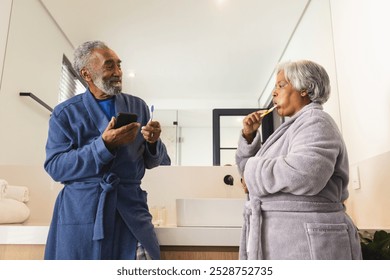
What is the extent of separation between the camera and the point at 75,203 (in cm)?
77

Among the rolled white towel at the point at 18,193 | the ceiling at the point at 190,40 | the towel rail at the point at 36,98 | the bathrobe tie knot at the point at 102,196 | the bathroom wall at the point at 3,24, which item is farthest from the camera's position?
the ceiling at the point at 190,40

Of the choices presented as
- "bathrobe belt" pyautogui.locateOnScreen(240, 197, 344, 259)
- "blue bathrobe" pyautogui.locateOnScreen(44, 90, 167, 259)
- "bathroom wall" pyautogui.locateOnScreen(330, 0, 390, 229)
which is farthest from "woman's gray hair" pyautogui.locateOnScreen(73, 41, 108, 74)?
Answer: "bathroom wall" pyautogui.locateOnScreen(330, 0, 390, 229)

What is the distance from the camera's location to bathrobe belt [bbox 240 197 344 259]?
0.66 metres

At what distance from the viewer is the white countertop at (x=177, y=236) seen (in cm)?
89

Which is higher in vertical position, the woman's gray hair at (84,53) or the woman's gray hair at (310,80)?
the woman's gray hair at (84,53)

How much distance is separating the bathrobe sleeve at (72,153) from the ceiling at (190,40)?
822 millimetres

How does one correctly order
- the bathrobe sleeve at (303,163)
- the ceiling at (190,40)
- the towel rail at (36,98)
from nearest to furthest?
the bathrobe sleeve at (303,163) < the towel rail at (36,98) < the ceiling at (190,40)

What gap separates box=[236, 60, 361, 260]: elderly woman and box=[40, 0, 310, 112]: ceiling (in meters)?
0.98

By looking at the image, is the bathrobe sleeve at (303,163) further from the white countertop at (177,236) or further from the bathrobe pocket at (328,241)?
the white countertop at (177,236)

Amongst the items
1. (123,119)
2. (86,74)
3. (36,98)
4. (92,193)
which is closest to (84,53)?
(86,74)

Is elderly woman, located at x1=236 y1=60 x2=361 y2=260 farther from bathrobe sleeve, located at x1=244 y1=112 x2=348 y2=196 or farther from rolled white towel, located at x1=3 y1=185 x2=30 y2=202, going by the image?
rolled white towel, located at x1=3 y1=185 x2=30 y2=202

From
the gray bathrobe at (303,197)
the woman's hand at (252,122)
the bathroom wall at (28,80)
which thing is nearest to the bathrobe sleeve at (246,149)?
the woman's hand at (252,122)
